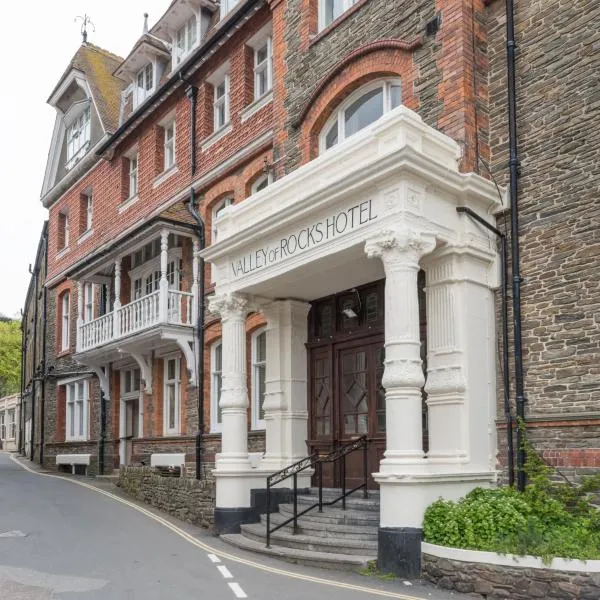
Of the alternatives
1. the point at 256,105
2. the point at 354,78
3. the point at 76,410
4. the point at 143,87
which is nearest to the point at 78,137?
the point at 143,87

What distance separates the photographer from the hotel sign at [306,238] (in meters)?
10.7

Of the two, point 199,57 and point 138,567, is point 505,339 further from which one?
point 199,57

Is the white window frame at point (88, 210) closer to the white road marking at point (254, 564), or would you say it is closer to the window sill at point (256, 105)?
the window sill at point (256, 105)

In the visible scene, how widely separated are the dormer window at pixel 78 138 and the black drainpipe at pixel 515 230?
17.7 meters

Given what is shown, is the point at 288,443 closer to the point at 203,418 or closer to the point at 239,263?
the point at 239,263

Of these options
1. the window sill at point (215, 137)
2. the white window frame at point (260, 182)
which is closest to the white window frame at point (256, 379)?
the white window frame at point (260, 182)

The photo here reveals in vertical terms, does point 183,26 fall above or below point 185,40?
above

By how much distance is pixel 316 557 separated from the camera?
32.9 ft

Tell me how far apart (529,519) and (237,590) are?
135 inches

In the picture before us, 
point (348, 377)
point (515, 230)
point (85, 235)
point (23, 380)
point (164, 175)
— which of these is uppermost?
point (164, 175)

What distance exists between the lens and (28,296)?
38125 millimetres

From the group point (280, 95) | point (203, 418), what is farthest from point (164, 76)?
point (203, 418)

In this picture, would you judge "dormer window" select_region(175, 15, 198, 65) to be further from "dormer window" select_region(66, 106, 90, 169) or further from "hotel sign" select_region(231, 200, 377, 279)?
"hotel sign" select_region(231, 200, 377, 279)

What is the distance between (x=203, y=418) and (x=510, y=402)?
8.97 meters
